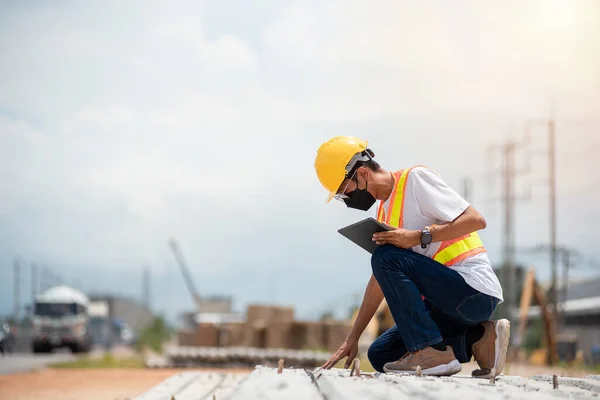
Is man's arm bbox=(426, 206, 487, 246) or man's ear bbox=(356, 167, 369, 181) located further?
man's ear bbox=(356, 167, 369, 181)

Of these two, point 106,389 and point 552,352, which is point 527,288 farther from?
point 106,389

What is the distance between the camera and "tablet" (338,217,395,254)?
4137 millimetres

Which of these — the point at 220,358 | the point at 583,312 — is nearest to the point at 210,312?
the point at 583,312

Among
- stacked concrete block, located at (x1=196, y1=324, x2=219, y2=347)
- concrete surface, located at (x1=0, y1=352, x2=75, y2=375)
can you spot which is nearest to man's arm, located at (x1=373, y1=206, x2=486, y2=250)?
concrete surface, located at (x1=0, y1=352, x2=75, y2=375)

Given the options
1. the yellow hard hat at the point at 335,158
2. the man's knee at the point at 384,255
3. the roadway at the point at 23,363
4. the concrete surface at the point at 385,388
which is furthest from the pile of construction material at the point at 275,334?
the concrete surface at the point at 385,388

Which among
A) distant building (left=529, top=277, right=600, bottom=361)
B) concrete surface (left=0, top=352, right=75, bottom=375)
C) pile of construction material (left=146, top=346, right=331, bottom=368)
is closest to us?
pile of construction material (left=146, top=346, right=331, bottom=368)

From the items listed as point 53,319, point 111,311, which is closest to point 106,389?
point 53,319

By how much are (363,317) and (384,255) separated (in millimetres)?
568

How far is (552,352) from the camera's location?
845 inches

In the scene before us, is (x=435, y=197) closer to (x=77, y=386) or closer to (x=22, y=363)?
(x=77, y=386)

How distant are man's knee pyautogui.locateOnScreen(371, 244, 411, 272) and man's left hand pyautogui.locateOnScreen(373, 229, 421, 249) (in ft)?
0.11

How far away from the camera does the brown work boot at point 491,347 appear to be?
426cm

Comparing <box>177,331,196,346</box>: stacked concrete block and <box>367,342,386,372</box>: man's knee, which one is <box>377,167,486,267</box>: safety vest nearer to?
<box>367,342,386,372</box>: man's knee

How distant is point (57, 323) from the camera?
2944 cm
